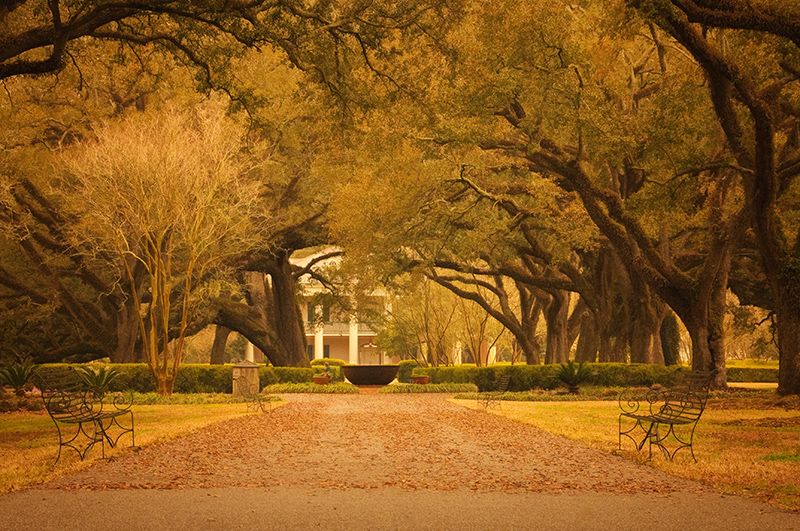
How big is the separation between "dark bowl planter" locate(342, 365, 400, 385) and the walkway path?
2081 centimetres

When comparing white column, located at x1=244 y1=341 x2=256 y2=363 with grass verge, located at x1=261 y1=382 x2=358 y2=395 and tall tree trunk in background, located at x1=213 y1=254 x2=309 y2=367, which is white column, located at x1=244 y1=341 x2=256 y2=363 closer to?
tall tree trunk in background, located at x1=213 y1=254 x2=309 y2=367

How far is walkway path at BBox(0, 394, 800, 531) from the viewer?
607 centimetres

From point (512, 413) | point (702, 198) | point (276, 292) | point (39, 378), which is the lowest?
point (512, 413)

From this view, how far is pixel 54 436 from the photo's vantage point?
12320mm

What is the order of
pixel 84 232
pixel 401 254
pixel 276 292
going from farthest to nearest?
pixel 276 292, pixel 401 254, pixel 84 232

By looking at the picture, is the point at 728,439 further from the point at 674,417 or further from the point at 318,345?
the point at 318,345

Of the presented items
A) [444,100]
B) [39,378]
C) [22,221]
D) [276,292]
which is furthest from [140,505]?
[276,292]

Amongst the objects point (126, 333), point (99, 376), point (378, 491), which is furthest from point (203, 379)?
point (378, 491)

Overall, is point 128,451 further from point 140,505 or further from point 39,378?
point 140,505

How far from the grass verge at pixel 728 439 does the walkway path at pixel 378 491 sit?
16.2 inches

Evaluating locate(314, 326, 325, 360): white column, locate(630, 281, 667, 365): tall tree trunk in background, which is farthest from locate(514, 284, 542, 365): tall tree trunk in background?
→ locate(314, 326, 325, 360): white column

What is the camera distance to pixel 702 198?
26391mm

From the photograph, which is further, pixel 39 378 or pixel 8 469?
pixel 39 378

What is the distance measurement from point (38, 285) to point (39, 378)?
23.6 meters
